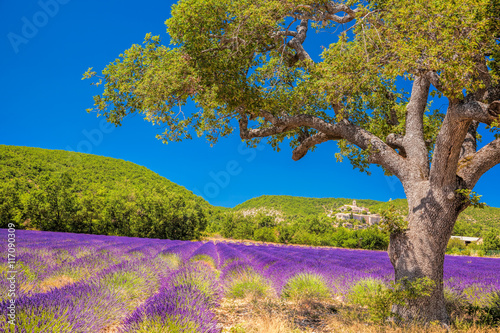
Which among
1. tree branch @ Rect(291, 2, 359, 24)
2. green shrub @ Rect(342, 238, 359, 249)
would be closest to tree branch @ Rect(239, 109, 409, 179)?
tree branch @ Rect(291, 2, 359, 24)

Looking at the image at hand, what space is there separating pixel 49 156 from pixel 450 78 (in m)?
76.3

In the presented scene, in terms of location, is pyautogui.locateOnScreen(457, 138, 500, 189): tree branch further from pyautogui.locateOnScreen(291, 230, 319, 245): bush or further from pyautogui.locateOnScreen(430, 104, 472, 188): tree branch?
pyautogui.locateOnScreen(291, 230, 319, 245): bush

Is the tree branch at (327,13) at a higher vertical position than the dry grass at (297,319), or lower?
higher

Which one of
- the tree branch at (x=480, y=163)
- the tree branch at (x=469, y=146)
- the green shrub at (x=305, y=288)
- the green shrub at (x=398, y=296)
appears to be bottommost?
the green shrub at (x=305, y=288)

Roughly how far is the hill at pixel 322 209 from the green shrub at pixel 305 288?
53.3 meters

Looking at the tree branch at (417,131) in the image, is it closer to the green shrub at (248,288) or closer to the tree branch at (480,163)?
the tree branch at (480,163)

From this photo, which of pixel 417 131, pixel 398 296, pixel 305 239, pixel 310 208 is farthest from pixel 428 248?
pixel 310 208

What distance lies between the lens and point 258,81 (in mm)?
6805

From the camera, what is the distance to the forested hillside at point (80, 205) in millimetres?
30094

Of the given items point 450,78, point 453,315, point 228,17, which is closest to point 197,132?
point 228,17

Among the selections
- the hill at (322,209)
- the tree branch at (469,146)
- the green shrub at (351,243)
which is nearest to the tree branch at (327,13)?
the tree branch at (469,146)

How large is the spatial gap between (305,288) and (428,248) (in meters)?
2.62

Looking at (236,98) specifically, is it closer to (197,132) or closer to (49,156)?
(197,132)

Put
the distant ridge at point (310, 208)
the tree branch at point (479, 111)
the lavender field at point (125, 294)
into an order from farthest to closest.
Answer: the distant ridge at point (310, 208)
the tree branch at point (479, 111)
the lavender field at point (125, 294)
